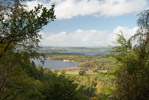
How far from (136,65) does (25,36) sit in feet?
12.4

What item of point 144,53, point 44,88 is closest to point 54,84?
point 44,88

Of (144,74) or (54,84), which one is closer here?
A: (144,74)

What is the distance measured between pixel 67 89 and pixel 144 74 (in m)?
2.96

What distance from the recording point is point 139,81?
13.8 ft

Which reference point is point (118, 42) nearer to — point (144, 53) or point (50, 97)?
point (144, 53)

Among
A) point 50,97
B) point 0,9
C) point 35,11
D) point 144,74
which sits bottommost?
point 50,97

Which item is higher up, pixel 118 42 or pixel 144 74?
pixel 118 42

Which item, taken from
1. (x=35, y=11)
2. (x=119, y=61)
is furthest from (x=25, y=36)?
(x=119, y=61)

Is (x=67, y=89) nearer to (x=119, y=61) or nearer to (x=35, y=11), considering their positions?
(x=119, y=61)

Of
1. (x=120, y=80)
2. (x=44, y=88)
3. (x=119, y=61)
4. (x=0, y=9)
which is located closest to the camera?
(x=0, y=9)

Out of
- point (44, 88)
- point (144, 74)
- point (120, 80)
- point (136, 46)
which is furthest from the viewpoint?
point (44, 88)

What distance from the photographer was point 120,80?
4898 mm

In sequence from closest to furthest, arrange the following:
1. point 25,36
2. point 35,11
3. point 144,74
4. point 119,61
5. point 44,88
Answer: point 35,11 → point 25,36 → point 144,74 → point 44,88 → point 119,61

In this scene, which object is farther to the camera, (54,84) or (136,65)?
(54,84)
